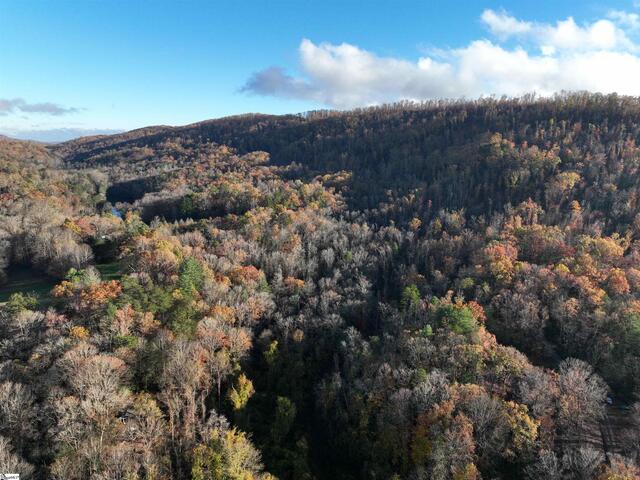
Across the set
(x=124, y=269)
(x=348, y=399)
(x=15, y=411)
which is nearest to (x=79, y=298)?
(x=124, y=269)

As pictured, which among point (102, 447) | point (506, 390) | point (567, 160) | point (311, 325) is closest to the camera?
point (102, 447)

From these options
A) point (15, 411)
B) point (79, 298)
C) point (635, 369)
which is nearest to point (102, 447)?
point (15, 411)

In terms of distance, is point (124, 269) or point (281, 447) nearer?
point (281, 447)

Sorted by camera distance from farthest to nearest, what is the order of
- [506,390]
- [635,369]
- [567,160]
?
[567,160], [635,369], [506,390]

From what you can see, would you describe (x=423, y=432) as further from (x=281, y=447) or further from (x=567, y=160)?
(x=567, y=160)

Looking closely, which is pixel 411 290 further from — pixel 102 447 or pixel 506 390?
pixel 102 447

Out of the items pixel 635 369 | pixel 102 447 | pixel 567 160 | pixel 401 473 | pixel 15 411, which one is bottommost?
pixel 401 473

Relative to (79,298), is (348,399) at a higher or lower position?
lower
